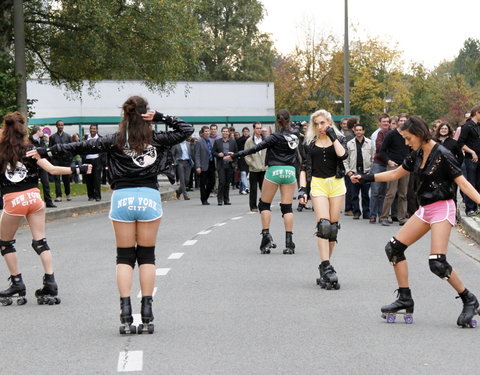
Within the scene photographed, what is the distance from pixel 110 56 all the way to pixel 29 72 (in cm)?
338

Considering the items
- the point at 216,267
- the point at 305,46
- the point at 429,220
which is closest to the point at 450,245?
the point at 216,267

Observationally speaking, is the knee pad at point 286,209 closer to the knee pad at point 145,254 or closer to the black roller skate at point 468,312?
the black roller skate at point 468,312

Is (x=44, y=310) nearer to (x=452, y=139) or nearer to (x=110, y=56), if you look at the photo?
(x=452, y=139)

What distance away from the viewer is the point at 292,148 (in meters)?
12.7

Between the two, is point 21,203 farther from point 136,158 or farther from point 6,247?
point 136,158

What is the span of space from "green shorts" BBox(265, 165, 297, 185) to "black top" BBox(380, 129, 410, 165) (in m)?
4.46

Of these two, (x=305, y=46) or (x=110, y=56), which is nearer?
(x=110, y=56)

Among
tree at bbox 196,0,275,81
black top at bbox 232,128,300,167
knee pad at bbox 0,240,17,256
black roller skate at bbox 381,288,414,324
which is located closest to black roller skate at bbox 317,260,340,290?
black roller skate at bbox 381,288,414,324

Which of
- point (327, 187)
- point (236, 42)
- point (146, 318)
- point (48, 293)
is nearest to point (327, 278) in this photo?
point (327, 187)

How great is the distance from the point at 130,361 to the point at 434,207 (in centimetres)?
275

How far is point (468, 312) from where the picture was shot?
7.54m

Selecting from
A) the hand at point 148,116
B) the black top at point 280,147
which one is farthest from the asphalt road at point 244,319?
the hand at point 148,116

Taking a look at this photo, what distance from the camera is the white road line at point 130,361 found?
615 cm

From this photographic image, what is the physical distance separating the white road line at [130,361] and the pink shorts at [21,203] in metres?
2.73
